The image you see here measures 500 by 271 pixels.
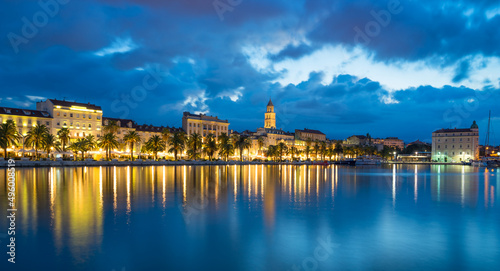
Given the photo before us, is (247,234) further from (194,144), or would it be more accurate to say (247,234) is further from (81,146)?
(194,144)

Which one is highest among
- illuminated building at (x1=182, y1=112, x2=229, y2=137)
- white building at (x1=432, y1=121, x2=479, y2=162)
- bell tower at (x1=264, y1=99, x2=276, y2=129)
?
bell tower at (x1=264, y1=99, x2=276, y2=129)

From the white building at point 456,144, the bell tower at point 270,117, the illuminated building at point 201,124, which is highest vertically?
the bell tower at point 270,117

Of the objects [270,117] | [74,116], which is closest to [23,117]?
[74,116]

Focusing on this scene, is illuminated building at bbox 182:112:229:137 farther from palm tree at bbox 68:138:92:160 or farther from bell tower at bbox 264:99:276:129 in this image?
bell tower at bbox 264:99:276:129

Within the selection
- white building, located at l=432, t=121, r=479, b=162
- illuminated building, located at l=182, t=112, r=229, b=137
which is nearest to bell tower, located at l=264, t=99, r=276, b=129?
illuminated building, located at l=182, t=112, r=229, b=137

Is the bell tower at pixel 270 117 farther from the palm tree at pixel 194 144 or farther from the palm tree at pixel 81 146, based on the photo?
the palm tree at pixel 81 146

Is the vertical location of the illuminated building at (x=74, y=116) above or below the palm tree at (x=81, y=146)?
above

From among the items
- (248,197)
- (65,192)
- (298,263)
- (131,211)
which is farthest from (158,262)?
(65,192)

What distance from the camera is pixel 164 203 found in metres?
21.0

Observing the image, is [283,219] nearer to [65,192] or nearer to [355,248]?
[355,248]

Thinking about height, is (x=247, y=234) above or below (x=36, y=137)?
below

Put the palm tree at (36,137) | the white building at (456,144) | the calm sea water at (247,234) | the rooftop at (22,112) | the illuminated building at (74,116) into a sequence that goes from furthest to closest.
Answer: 1. the white building at (456,144)
2. the illuminated building at (74,116)
3. the rooftop at (22,112)
4. the palm tree at (36,137)
5. the calm sea water at (247,234)

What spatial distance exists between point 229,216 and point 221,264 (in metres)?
6.85

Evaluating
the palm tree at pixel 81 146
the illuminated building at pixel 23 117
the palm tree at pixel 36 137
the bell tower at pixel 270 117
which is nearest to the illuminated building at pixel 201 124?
the palm tree at pixel 81 146
